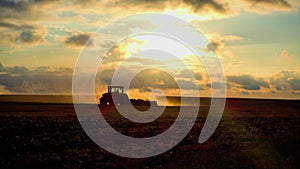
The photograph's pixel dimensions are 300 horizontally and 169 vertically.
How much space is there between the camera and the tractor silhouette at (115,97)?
7319cm

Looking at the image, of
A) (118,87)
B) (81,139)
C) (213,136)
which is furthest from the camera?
(118,87)

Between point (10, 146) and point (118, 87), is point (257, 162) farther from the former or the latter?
point (118, 87)

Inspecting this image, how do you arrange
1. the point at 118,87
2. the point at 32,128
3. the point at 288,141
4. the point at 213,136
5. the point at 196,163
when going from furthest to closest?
the point at 118,87
the point at 32,128
the point at 213,136
the point at 288,141
the point at 196,163

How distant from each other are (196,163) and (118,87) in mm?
55691

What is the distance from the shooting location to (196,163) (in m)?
18.0

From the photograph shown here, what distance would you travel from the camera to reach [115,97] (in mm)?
73562

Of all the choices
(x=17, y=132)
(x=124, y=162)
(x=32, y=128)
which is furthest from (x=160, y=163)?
(x=32, y=128)

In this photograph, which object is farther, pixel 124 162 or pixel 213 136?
pixel 213 136

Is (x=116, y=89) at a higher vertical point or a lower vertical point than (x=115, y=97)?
higher

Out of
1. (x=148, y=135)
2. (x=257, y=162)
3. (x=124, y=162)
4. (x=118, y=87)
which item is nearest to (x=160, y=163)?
(x=124, y=162)

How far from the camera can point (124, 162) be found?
18750 mm

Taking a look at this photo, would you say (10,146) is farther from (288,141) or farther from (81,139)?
(288,141)

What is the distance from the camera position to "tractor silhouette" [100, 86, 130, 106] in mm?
73188

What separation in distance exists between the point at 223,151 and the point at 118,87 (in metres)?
52.3
